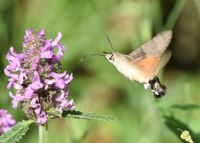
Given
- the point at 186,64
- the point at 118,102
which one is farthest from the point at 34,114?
the point at 186,64

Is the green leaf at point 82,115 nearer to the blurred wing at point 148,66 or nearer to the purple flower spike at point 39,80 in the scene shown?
the purple flower spike at point 39,80

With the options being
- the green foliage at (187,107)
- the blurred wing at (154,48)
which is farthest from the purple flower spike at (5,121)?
the green foliage at (187,107)

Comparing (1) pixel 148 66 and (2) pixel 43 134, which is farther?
(1) pixel 148 66

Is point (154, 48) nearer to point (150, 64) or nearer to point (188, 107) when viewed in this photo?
point (150, 64)

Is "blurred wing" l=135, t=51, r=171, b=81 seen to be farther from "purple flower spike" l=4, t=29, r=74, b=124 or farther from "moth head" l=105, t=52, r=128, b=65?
"purple flower spike" l=4, t=29, r=74, b=124

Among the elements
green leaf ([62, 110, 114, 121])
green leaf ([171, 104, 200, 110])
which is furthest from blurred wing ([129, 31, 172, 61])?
green leaf ([171, 104, 200, 110])

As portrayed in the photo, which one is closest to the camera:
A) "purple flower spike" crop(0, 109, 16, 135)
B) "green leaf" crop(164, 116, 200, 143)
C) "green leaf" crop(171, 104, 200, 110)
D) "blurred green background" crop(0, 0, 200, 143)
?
"purple flower spike" crop(0, 109, 16, 135)

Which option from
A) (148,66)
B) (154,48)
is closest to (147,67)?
(148,66)
